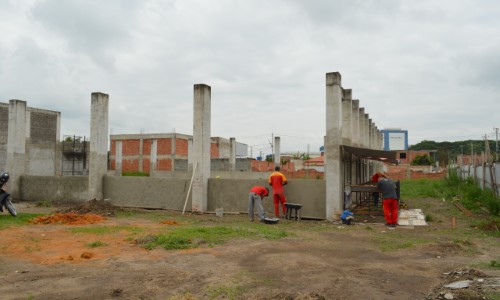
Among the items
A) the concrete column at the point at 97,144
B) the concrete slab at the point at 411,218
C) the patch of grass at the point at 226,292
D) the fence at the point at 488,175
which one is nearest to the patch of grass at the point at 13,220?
the concrete column at the point at 97,144

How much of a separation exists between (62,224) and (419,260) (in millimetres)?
9791

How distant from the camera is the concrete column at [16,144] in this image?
18719mm

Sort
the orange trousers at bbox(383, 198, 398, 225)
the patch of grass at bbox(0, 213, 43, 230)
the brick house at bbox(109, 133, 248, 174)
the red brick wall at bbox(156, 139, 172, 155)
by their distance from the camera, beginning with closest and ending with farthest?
the patch of grass at bbox(0, 213, 43, 230) → the orange trousers at bbox(383, 198, 398, 225) → the brick house at bbox(109, 133, 248, 174) → the red brick wall at bbox(156, 139, 172, 155)

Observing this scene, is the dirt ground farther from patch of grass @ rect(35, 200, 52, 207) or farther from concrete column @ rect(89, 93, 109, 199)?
patch of grass @ rect(35, 200, 52, 207)

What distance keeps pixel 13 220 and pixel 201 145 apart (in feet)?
21.3

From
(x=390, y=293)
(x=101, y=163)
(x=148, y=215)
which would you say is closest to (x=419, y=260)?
(x=390, y=293)

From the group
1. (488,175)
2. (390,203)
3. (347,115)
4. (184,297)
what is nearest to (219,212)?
(390,203)

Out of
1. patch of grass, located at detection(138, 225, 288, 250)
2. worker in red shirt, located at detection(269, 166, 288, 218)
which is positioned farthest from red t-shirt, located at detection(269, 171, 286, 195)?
patch of grass, located at detection(138, 225, 288, 250)

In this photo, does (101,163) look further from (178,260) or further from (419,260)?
(419,260)

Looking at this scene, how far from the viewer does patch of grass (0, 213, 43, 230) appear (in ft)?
38.1

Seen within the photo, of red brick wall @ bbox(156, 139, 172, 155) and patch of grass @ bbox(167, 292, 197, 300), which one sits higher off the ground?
red brick wall @ bbox(156, 139, 172, 155)

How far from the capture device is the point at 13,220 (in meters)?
12.3

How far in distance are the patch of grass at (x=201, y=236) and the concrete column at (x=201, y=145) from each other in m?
4.13

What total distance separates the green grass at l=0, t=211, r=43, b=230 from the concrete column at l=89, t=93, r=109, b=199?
11.3 feet
